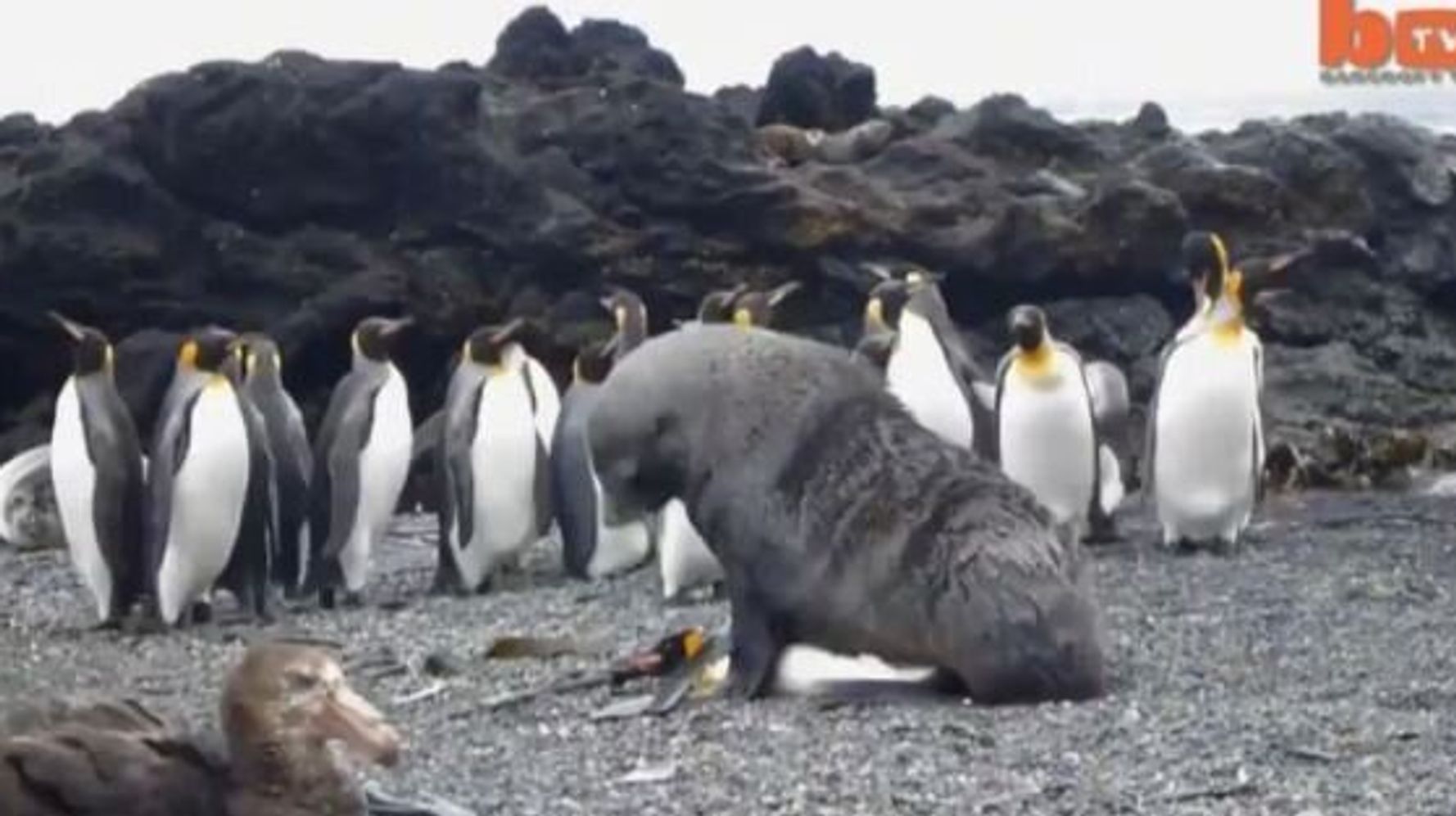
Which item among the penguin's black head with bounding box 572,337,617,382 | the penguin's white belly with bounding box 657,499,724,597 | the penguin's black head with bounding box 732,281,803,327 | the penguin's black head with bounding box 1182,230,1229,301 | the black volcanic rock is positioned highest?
the black volcanic rock

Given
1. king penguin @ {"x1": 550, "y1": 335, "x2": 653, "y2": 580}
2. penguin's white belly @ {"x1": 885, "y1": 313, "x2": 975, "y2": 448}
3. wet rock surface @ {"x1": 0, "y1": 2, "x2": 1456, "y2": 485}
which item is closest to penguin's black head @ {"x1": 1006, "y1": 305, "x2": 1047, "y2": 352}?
penguin's white belly @ {"x1": 885, "y1": 313, "x2": 975, "y2": 448}

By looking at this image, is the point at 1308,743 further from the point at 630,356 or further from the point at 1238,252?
the point at 1238,252

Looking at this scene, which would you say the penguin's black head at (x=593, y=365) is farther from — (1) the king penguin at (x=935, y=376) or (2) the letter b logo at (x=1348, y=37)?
(2) the letter b logo at (x=1348, y=37)

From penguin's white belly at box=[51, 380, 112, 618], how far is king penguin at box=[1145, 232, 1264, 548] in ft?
15.3

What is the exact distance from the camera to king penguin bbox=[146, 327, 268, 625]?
12.8 metres

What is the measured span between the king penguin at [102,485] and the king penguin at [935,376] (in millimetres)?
3317

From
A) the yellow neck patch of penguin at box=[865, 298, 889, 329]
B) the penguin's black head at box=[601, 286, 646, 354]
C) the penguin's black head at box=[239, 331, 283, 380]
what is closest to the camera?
the penguin's black head at box=[239, 331, 283, 380]

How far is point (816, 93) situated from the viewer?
25969mm

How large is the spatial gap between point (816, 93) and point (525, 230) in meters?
6.78

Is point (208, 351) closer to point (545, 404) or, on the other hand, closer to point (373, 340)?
point (373, 340)

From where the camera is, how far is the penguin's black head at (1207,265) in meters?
14.2

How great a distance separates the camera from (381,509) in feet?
46.1

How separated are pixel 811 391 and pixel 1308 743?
2.17m

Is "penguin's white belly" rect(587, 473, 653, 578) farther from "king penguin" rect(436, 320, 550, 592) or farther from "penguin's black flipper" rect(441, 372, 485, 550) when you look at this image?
→ "penguin's black flipper" rect(441, 372, 485, 550)
